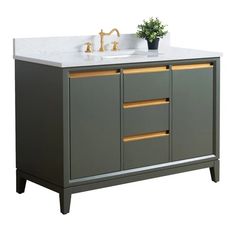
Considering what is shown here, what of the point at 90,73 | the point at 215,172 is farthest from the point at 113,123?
the point at 215,172

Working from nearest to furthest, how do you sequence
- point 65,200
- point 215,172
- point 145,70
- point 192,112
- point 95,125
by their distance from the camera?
point 65,200 → point 95,125 → point 145,70 → point 192,112 → point 215,172

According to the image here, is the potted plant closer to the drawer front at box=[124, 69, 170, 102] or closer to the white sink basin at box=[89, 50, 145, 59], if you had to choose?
the white sink basin at box=[89, 50, 145, 59]

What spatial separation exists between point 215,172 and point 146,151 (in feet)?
2.49

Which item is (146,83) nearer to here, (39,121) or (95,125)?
(95,125)

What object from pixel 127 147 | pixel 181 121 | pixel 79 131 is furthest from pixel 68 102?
pixel 181 121

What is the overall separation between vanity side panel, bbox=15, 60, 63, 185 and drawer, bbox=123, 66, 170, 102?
58cm

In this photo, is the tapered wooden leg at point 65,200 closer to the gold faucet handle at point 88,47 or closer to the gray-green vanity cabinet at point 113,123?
the gray-green vanity cabinet at point 113,123

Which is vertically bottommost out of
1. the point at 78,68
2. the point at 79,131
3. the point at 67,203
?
the point at 67,203

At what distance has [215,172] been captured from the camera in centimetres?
682

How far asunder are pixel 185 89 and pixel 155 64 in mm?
380

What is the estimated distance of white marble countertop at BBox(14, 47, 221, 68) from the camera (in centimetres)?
593

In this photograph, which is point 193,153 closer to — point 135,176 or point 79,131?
point 135,176

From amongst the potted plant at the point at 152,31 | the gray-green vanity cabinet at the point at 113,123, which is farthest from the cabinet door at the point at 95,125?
the potted plant at the point at 152,31

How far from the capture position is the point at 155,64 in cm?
631
